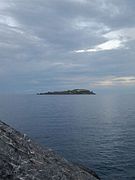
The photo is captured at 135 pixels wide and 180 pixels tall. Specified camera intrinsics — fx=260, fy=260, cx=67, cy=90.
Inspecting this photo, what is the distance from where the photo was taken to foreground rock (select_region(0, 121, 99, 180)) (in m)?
11.3

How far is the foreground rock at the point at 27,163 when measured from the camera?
11273 millimetres

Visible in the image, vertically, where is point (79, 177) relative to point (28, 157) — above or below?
below

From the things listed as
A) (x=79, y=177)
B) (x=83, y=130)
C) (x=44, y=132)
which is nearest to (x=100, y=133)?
(x=83, y=130)

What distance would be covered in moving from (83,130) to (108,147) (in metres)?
25.9

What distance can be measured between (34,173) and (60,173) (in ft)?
5.64

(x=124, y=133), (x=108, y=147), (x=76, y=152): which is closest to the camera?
(x=76, y=152)

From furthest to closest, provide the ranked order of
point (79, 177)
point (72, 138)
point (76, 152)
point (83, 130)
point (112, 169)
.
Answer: point (83, 130) → point (72, 138) → point (76, 152) → point (112, 169) → point (79, 177)

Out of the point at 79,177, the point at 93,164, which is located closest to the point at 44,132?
the point at 93,164

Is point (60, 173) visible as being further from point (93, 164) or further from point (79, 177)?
point (93, 164)

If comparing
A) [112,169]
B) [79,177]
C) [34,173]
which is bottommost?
[112,169]

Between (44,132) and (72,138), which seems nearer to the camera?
(72,138)

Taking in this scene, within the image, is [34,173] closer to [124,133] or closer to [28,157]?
[28,157]

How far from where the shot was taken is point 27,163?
12016 mm

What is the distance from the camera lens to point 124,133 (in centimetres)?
8394
